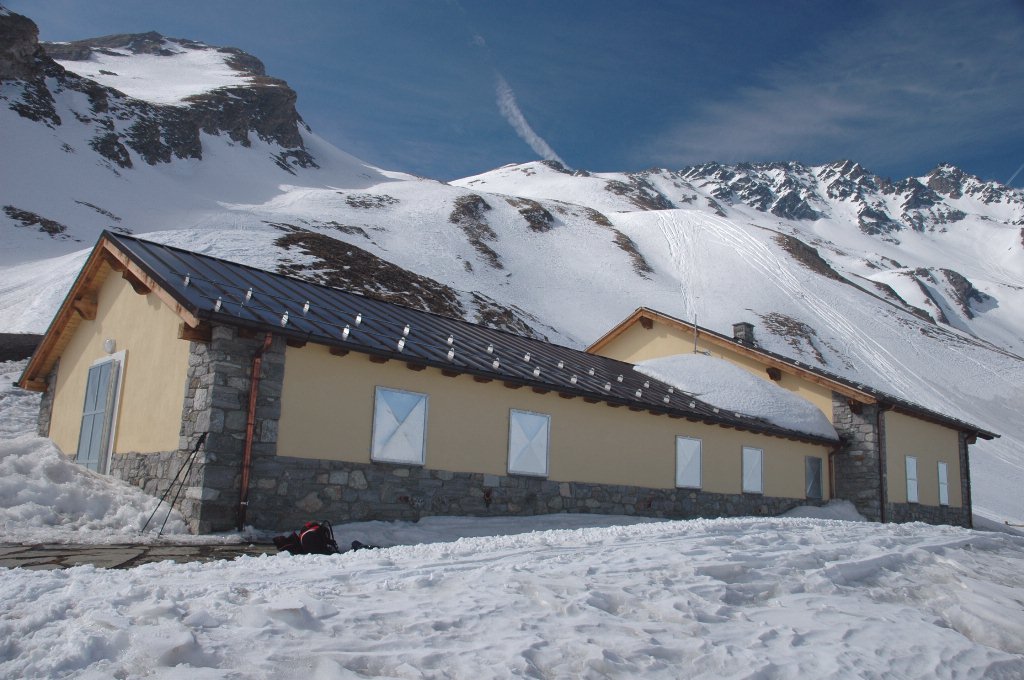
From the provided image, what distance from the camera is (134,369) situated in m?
11.3

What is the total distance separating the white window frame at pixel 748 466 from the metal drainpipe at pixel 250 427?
10931mm

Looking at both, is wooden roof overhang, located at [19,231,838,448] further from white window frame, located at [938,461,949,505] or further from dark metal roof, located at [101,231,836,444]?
white window frame, located at [938,461,949,505]

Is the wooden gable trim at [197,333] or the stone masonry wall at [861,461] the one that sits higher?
the wooden gable trim at [197,333]

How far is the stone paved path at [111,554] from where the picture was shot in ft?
21.1

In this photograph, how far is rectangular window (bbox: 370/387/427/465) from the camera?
10.9m

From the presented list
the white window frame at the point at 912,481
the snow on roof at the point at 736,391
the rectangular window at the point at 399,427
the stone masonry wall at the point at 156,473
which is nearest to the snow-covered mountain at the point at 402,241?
the white window frame at the point at 912,481

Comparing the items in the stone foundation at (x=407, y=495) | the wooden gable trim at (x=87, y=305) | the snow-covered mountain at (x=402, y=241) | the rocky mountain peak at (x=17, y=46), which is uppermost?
the rocky mountain peak at (x=17, y=46)

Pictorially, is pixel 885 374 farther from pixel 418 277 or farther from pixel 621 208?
pixel 621 208

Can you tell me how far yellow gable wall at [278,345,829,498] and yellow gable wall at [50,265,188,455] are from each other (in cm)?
160

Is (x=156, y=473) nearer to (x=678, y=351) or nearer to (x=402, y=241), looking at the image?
(x=678, y=351)

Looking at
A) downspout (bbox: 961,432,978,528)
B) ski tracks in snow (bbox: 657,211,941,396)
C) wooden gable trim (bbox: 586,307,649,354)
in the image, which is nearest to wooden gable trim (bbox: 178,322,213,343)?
wooden gable trim (bbox: 586,307,649,354)

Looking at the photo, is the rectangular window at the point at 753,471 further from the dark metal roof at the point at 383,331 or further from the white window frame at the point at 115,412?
the white window frame at the point at 115,412

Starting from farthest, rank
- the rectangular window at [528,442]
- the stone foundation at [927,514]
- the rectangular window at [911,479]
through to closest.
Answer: the rectangular window at [911,479]
the stone foundation at [927,514]
the rectangular window at [528,442]

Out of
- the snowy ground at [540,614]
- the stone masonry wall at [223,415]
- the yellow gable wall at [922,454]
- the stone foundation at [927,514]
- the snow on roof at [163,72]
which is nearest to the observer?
the snowy ground at [540,614]
